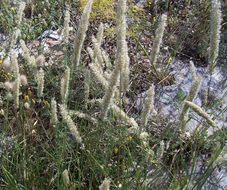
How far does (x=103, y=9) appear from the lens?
4.18m

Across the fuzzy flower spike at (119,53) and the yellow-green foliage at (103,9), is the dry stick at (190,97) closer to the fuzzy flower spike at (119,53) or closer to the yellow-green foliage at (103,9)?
the fuzzy flower spike at (119,53)

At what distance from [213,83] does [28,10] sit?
1910 mm

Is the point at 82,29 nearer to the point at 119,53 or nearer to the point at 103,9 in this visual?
the point at 119,53

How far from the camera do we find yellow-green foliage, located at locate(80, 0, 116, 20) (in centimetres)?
412

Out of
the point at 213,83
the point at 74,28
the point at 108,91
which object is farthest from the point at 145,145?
the point at 74,28

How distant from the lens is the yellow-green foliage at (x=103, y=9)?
162 inches

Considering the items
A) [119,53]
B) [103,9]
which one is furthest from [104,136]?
[103,9]

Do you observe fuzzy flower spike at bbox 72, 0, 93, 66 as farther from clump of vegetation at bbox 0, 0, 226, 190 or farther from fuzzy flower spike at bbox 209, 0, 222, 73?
fuzzy flower spike at bbox 209, 0, 222, 73

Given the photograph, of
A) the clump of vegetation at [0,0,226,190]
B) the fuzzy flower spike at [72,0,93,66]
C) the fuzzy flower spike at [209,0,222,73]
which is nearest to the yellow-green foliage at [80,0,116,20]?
the clump of vegetation at [0,0,226,190]

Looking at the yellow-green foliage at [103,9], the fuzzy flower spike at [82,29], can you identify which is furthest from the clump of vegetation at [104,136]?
the yellow-green foliage at [103,9]

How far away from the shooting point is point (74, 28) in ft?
12.9

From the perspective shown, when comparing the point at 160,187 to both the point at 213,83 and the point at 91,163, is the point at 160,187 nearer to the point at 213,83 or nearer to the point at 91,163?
the point at 91,163

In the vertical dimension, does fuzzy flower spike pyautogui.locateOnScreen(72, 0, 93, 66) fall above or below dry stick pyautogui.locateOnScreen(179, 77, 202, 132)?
above

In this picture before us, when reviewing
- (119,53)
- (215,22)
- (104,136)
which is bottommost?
(104,136)
